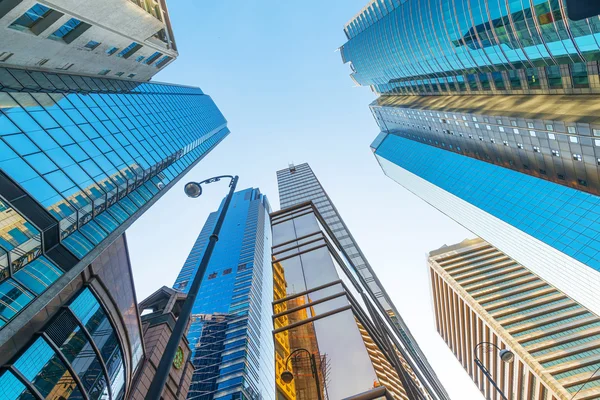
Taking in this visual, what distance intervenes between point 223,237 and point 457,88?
91.9 meters

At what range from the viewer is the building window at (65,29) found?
29.8 meters

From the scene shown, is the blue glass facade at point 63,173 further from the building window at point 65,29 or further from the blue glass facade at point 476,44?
the blue glass facade at point 476,44

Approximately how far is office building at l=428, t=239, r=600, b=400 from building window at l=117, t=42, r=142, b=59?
70.7m

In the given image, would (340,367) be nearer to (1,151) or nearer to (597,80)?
(1,151)

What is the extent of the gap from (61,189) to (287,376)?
20.4 m

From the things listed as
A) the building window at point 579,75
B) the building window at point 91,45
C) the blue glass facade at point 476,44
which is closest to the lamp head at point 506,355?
the blue glass facade at point 476,44

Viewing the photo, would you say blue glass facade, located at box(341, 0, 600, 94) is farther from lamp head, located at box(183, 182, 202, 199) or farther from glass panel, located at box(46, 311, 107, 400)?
glass panel, located at box(46, 311, 107, 400)

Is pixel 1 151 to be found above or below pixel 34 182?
above

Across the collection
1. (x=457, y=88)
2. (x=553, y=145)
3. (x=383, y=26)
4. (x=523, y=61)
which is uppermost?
(x=383, y=26)

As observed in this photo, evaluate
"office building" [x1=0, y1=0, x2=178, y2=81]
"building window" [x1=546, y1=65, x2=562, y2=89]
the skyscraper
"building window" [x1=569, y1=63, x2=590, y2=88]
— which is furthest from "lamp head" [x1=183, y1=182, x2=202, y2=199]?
"building window" [x1=546, y1=65, x2=562, y2=89]

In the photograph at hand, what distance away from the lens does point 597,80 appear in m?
55.4

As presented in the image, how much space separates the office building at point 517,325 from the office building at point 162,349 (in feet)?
170

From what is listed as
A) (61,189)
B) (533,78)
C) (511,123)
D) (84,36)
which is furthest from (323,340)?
(533,78)

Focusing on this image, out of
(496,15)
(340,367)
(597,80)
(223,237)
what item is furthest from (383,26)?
(340,367)
